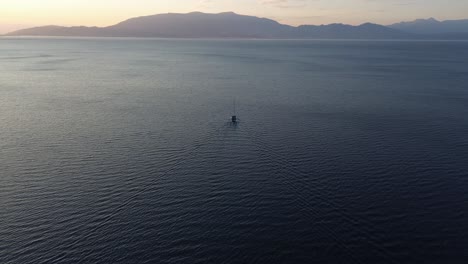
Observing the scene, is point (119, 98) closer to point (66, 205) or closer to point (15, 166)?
point (15, 166)

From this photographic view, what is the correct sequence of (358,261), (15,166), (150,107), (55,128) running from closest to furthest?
(358,261) → (15,166) → (55,128) → (150,107)

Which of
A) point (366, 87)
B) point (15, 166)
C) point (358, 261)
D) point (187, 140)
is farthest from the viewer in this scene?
point (366, 87)

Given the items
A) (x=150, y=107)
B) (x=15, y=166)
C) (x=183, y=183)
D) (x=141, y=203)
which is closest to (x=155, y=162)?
(x=183, y=183)

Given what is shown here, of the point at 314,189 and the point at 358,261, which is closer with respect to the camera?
the point at 358,261

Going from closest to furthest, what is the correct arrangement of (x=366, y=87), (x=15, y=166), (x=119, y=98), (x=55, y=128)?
(x=15, y=166) → (x=55, y=128) → (x=119, y=98) → (x=366, y=87)

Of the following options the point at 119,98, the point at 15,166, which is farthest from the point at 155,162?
the point at 119,98

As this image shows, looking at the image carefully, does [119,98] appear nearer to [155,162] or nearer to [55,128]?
[55,128]
